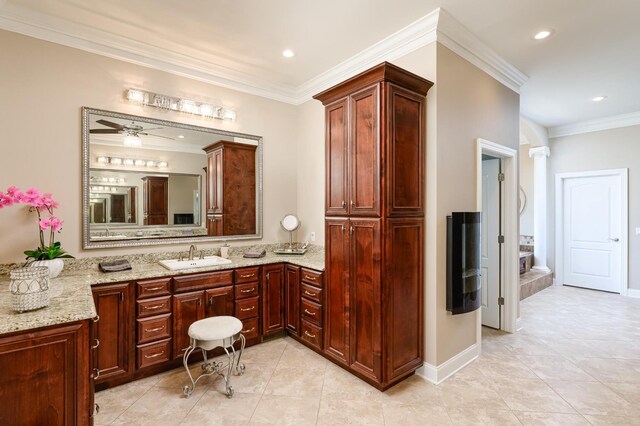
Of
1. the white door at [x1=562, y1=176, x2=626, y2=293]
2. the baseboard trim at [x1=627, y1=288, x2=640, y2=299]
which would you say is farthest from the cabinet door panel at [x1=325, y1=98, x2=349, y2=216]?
the baseboard trim at [x1=627, y1=288, x2=640, y2=299]

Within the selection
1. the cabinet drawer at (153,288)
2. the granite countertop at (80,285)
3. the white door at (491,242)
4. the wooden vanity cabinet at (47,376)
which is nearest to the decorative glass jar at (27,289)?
the granite countertop at (80,285)

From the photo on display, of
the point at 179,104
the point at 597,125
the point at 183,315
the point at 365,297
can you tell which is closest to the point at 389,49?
the point at 179,104

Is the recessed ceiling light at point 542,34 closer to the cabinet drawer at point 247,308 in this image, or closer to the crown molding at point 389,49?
the crown molding at point 389,49

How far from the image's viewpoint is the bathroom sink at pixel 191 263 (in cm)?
294

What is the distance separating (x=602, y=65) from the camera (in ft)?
11.4

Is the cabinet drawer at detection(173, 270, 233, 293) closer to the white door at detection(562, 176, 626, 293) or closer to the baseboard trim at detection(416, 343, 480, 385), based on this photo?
the baseboard trim at detection(416, 343, 480, 385)

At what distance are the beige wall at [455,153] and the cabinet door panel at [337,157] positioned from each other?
757mm

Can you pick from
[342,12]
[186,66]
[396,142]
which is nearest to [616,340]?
[396,142]

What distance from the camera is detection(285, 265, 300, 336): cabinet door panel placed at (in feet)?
10.9

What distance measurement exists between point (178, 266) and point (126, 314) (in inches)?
22.8

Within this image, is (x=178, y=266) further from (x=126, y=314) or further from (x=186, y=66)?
(x=186, y=66)

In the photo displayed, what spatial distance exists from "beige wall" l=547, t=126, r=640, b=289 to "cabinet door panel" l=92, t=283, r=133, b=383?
7023mm

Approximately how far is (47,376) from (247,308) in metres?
1.86

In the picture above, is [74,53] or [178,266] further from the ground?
[74,53]
